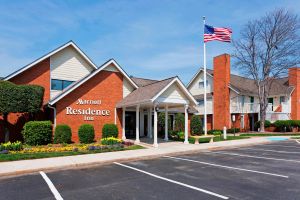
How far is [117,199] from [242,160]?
7982mm

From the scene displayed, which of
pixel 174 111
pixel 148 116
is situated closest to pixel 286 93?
pixel 174 111

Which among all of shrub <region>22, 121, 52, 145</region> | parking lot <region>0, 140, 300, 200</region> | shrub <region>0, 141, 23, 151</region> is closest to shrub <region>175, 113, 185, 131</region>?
shrub <region>22, 121, 52, 145</region>

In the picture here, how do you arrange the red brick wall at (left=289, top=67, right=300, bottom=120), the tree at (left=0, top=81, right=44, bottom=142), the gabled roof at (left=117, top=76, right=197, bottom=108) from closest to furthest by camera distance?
1. the tree at (left=0, top=81, right=44, bottom=142)
2. the gabled roof at (left=117, top=76, right=197, bottom=108)
3. the red brick wall at (left=289, top=67, right=300, bottom=120)

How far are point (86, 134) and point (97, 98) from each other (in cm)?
336

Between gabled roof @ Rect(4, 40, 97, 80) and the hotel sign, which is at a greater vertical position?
gabled roof @ Rect(4, 40, 97, 80)

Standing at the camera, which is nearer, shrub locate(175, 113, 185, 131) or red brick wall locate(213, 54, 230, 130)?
shrub locate(175, 113, 185, 131)

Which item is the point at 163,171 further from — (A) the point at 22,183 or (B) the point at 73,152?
(B) the point at 73,152

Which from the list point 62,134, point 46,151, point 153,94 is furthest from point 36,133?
point 153,94

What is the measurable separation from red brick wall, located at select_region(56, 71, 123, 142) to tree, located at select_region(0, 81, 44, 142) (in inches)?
65.3

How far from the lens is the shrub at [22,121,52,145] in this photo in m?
17.6

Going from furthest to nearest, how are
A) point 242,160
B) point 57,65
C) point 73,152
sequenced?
point 57,65, point 73,152, point 242,160

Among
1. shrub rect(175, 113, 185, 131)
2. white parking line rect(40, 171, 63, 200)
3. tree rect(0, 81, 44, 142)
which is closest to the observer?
Result: white parking line rect(40, 171, 63, 200)

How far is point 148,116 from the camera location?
24.1 m

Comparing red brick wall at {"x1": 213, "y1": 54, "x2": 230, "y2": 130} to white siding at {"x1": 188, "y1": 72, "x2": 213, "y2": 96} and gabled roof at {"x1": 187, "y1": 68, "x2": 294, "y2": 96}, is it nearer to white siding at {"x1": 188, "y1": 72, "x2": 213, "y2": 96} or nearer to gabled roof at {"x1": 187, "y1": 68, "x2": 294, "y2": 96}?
white siding at {"x1": 188, "y1": 72, "x2": 213, "y2": 96}
